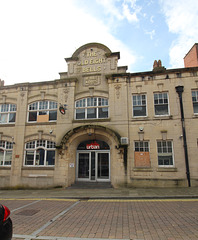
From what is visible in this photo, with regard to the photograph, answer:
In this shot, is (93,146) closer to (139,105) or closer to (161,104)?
(139,105)

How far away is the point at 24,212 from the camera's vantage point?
7.24 m

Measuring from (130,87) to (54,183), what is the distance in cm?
962

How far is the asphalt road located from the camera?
4770 mm

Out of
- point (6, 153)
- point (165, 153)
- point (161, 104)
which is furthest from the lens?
point (6, 153)

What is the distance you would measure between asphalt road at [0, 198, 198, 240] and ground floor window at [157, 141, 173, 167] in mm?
3762

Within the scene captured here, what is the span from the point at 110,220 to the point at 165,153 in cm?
775

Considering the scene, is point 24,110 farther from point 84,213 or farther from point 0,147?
point 84,213

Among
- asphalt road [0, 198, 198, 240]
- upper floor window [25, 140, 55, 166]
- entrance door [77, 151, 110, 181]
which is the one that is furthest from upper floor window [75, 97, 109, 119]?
asphalt road [0, 198, 198, 240]

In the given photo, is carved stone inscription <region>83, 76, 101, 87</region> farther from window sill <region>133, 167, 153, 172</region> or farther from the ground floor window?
window sill <region>133, 167, 153, 172</region>

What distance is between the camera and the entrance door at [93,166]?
43.9 ft

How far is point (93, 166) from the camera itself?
13.6 m

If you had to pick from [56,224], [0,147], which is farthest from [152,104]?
[0,147]

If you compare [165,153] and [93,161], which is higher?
[165,153]

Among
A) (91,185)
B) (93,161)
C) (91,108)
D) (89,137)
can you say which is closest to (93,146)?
(89,137)
